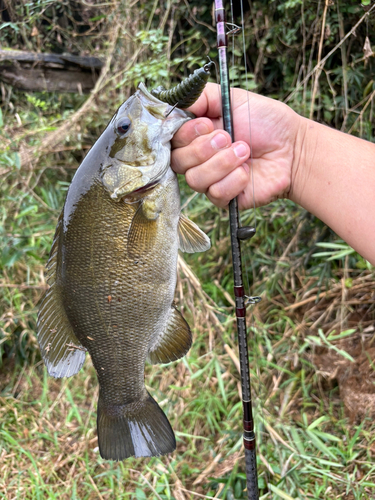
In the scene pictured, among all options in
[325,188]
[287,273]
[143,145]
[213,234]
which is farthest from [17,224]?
[325,188]

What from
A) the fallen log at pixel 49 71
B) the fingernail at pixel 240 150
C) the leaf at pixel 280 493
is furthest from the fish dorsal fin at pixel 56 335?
the fallen log at pixel 49 71

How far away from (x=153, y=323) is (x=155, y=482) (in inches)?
54.3

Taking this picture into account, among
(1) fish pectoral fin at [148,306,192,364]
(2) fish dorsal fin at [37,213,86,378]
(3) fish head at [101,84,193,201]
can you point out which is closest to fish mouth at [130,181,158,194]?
(3) fish head at [101,84,193,201]

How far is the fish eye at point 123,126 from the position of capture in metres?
1.22

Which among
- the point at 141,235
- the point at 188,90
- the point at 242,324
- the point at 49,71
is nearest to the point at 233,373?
the point at 242,324

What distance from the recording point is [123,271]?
1229mm

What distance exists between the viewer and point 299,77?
2705 mm

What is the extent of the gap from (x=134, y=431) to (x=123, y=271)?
1.77ft

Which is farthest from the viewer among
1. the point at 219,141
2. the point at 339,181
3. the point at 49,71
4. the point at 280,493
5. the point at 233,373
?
the point at 49,71

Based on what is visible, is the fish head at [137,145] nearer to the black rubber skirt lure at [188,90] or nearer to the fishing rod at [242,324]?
the black rubber skirt lure at [188,90]

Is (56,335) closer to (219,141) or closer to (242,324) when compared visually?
(242,324)

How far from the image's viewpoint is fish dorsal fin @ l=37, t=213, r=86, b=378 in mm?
1281

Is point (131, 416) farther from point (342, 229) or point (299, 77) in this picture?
point (299, 77)

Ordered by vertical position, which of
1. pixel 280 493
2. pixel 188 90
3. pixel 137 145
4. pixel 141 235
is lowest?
pixel 280 493
